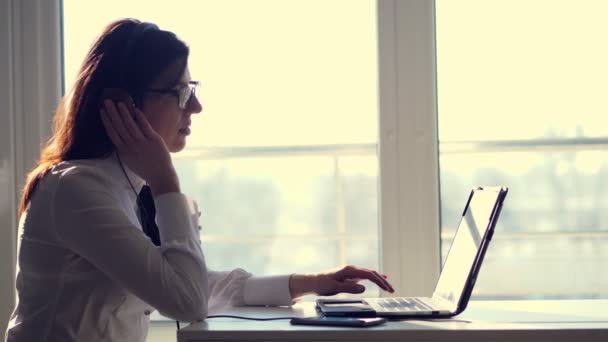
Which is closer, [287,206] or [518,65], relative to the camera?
[518,65]

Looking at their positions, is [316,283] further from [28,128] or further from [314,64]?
[314,64]

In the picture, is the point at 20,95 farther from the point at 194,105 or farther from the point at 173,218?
the point at 173,218

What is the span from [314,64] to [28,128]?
6.98ft

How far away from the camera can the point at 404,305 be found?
4.87 feet

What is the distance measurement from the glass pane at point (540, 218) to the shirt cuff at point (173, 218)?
1.15 m

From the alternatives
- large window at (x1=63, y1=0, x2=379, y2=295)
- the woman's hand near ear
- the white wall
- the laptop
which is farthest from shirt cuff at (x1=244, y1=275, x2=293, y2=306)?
the white wall

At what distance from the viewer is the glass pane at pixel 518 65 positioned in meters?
2.37

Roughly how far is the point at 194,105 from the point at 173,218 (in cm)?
30

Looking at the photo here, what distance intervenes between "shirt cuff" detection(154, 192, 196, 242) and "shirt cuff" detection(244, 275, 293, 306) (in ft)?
0.90

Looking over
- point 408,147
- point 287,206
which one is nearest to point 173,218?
point 408,147

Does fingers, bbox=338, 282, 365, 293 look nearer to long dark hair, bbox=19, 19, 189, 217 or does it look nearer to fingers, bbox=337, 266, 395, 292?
fingers, bbox=337, 266, 395, 292

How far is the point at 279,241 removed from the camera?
18.0 feet

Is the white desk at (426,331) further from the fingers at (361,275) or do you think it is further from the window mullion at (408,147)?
the window mullion at (408,147)

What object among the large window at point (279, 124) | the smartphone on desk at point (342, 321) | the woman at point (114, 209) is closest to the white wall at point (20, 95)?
the large window at point (279, 124)
